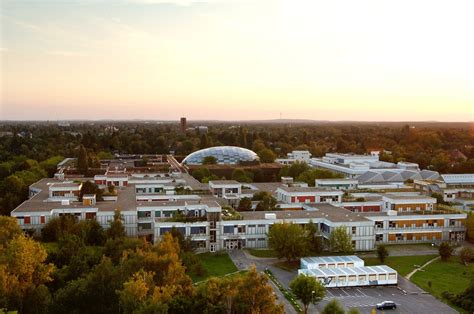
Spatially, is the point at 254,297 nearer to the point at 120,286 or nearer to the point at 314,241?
the point at 120,286

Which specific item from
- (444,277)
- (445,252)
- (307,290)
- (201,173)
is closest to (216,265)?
(307,290)

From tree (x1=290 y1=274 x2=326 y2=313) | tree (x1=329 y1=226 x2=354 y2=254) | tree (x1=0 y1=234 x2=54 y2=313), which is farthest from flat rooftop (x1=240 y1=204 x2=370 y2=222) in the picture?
tree (x1=0 y1=234 x2=54 y2=313)

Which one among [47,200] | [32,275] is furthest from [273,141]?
[32,275]

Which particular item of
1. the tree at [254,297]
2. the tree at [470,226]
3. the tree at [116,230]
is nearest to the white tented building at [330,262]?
the tree at [254,297]

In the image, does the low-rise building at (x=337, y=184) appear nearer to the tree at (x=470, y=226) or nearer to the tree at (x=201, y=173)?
the tree at (x=470, y=226)

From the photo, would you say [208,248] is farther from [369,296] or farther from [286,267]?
[369,296]
